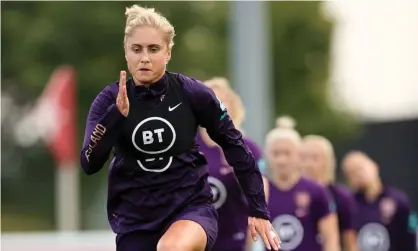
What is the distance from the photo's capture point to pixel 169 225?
21.2 ft

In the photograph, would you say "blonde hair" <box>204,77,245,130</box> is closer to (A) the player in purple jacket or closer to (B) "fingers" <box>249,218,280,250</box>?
(A) the player in purple jacket

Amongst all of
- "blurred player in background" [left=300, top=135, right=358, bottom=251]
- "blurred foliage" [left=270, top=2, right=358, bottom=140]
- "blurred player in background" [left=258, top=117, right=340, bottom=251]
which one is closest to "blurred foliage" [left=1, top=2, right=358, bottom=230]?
"blurred foliage" [left=270, top=2, right=358, bottom=140]

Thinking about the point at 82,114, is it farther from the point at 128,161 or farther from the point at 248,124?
the point at 128,161

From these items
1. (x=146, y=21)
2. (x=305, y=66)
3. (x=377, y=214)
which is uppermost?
(x=305, y=66)

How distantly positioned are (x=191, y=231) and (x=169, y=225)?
225mm

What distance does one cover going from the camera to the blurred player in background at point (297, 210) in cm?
962

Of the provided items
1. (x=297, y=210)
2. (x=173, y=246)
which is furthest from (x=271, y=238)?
(x=297, y=210)

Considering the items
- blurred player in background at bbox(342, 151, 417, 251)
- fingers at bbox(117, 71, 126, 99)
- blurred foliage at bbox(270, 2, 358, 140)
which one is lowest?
blurred player in background at bbox(342, 151, 417, 251)

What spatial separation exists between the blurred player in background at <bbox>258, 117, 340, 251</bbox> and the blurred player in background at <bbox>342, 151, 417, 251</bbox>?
9.15ft

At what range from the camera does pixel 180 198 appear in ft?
21.4

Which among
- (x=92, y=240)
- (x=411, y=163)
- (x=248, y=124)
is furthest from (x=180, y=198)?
(x=411, y=163)

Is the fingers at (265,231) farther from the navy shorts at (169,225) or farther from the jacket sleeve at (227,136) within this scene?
the navy shorts at (169,225)

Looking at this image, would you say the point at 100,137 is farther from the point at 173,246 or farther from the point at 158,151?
the point at 173,246

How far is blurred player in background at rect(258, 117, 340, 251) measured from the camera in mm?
9625
